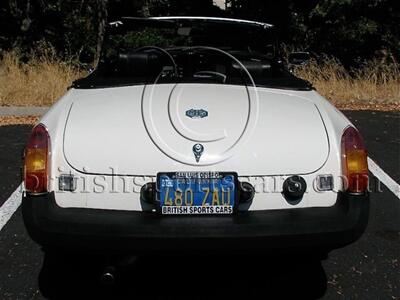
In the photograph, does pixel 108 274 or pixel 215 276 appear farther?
pixel 215 276

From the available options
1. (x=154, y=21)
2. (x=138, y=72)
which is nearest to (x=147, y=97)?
(x=138, y=72)

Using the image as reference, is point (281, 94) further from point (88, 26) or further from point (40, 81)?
point (88, 26)

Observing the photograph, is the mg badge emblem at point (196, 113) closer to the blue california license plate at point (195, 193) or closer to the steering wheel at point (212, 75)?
the blue california license plate at point (195, 193)

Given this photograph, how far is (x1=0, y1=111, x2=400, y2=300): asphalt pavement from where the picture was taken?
10.6ft

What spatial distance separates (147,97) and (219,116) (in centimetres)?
46

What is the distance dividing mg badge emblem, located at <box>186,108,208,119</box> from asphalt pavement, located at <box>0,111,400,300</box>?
716 mm

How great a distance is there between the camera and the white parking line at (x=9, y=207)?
4.37 meters

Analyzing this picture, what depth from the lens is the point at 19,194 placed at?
4.99 metres

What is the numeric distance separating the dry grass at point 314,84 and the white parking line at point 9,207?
6.09 meters

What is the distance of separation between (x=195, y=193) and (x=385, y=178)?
3.50 meters

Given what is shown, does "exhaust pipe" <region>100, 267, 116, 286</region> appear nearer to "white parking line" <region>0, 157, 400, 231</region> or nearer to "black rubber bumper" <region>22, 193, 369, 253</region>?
"black rubber bumper" <region>22, 193, 369, 253</region>

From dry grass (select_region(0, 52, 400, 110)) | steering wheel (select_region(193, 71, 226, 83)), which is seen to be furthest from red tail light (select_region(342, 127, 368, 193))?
dry grass (select_region(0, 52, 400, 110))

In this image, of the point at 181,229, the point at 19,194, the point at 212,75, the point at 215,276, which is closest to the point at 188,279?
the point at 215,276

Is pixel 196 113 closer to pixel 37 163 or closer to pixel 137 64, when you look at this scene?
pixel 37 163
